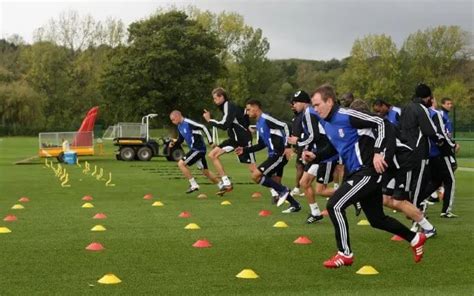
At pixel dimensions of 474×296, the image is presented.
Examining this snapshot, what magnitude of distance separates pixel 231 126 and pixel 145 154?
1843 cm

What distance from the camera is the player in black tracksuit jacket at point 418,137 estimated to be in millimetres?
9891

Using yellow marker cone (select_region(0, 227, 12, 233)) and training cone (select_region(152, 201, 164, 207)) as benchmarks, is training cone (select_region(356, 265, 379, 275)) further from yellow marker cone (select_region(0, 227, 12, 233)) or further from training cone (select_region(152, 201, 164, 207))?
training cone (select_region(152, 201, 164, 207))

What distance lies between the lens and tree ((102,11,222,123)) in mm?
56844

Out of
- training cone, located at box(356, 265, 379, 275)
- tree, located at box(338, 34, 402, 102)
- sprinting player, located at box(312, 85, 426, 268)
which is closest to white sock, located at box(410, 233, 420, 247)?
sprinting player, located at box(312, 85, 426, 268)

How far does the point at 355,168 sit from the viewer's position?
755 cm

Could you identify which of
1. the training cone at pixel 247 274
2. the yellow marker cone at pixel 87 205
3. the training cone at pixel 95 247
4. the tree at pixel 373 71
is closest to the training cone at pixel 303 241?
the training cone at pixel 247 274

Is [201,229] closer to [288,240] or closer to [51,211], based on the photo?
[288,240]

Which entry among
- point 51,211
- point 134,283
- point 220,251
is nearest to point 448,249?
point 220,251

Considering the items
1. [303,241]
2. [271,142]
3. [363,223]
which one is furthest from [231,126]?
[303,241]

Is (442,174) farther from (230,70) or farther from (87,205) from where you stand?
(230,70)

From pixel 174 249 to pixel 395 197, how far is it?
2907 mm

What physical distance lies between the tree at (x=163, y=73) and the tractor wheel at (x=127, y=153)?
23.5 meters

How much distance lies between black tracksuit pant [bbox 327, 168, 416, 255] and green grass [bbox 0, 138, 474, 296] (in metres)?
0.35

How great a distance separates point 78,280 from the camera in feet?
22.4
